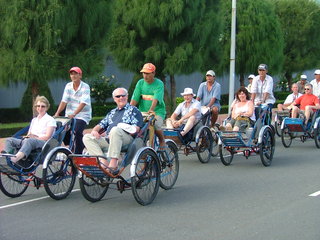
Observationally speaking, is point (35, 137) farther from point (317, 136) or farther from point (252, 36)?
point (252, 36)

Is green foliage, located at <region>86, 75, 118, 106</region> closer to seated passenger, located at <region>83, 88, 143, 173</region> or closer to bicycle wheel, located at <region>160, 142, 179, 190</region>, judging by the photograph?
bicycle wheel, located at <region>160, 142, 179, 190</region>

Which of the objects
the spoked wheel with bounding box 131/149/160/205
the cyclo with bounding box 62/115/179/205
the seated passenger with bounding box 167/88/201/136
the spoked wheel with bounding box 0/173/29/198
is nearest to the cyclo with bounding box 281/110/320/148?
the seated passenger with bounding box 167/88/201/136

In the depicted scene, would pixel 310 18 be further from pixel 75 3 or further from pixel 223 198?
pixel 223 198

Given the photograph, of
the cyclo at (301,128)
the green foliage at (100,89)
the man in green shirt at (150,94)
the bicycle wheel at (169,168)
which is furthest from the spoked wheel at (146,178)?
the green foliage at (100,89)

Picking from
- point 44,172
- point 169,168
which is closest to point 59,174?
point 44,172

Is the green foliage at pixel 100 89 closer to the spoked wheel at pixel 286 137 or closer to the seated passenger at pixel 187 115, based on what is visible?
the spoked wheel at pixel 286 137

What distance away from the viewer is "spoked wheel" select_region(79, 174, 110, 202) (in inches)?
324

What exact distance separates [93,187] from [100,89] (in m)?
18.5

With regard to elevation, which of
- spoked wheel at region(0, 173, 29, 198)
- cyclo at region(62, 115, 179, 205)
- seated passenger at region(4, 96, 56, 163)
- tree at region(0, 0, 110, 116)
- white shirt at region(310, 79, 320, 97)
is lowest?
spoked wheel at region(0, 173, 29, 198)

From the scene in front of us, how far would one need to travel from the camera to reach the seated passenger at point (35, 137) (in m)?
8.59

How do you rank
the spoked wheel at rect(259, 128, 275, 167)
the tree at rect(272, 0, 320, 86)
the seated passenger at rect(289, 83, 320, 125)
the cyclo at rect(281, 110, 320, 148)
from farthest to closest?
the tree at rect(272, 0, 320, 86) < the seated passenger at rect(289, 83, 320, 125) < the cyclo at rect(281, 110, 320, 148) < the spoked wheel at rect(259, 128, 275, 167)

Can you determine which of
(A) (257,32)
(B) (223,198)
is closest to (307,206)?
(B) (223,198)

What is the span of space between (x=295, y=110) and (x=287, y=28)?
2522 centimetres

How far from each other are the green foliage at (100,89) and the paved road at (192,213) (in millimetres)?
16463
